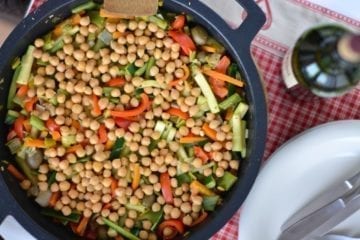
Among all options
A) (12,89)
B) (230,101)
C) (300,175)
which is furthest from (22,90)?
(300,175)

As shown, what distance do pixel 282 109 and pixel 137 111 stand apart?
0.25m

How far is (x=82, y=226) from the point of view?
1070 mm

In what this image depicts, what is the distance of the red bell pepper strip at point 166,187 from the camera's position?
1.06 meters

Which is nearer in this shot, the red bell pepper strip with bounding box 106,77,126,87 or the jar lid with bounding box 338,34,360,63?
the jar lid with bounding box 338,34,360,63

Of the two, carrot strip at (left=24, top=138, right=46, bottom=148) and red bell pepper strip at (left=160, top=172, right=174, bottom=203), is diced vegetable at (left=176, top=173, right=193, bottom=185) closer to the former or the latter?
red bell pepper strip at (left=160, top=172, right=174, bottom=203)

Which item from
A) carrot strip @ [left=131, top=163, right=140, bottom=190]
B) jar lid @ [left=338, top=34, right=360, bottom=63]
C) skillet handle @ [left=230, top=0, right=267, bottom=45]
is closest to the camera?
jar lid @ [left=338, top=34, right=360, bottom=63]

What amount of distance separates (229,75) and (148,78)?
0.43 feet

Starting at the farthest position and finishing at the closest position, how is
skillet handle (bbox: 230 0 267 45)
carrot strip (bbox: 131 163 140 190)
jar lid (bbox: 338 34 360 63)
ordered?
1. carrot strip (bbox: 131 163 140 190)
2. skillet handle (bbox: 230 0 267 45)
3. jar lid (bbox: 338 34 360 63)

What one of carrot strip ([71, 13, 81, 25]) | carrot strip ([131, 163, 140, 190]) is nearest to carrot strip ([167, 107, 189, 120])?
carrot strip ([131, 163, 140, 190])

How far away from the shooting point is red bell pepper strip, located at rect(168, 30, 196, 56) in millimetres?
1049

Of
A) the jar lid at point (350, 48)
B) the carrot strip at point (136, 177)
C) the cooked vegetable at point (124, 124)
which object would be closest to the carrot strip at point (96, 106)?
the cooked vegetable at point (124, 124)

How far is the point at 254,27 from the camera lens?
97 cm

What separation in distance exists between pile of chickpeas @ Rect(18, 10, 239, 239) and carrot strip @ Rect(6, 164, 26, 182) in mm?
13

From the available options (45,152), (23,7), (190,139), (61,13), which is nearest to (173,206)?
(190,139)
